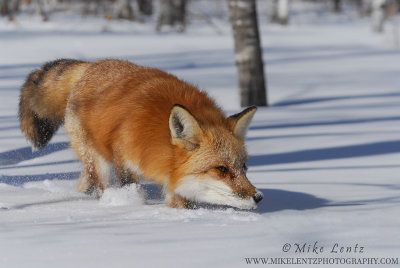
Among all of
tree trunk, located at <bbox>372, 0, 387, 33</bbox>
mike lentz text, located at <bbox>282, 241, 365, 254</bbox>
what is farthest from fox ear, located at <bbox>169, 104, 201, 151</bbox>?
tree trunk, located at <bbox>372, 0, 387, 33</bbox>

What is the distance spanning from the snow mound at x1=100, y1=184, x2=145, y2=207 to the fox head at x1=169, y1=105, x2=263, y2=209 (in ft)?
1.51

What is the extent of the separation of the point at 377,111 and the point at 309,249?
6.10m

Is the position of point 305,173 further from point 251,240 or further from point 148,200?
point 251,240

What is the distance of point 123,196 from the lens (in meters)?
4.14

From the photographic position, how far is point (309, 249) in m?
2.87

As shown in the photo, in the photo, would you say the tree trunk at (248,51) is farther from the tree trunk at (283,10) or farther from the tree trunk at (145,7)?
the tree trunk at (145,7)

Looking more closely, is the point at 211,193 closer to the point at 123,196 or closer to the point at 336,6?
the point at 123,196

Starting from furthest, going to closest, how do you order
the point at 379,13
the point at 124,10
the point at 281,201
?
1. the point at 124,10
2. the point at 379,13
3. the point at 281,201

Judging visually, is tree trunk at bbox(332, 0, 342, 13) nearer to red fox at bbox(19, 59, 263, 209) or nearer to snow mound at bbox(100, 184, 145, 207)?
red fox at bbox(19, 59, 263, 209)

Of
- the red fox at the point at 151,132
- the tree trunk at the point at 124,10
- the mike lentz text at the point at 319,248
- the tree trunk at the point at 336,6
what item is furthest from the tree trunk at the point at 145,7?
the mike lentz text at the point at 319,248

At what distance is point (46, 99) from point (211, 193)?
207 centimetres

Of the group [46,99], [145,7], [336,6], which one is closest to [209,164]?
A: [46,99]

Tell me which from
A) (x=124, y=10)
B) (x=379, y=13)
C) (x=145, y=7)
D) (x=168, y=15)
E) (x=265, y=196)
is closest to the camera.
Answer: (x=265, y=196)

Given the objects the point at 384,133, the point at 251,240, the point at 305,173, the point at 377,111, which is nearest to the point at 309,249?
the point at 251,240
